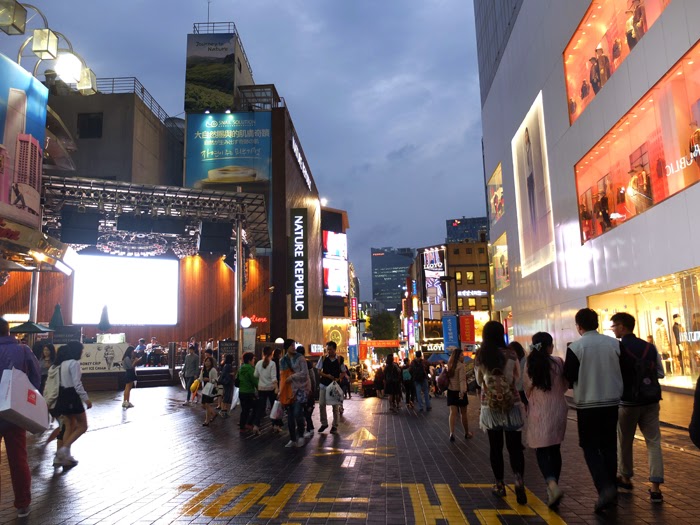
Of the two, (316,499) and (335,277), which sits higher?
(335,277)

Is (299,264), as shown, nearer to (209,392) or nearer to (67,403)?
(209,392)

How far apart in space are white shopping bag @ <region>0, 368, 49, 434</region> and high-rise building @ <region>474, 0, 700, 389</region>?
11029 mm

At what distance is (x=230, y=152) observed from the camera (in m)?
37.2

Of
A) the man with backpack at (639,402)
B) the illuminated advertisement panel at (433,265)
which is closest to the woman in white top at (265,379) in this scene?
the man with backpack at (639,402)

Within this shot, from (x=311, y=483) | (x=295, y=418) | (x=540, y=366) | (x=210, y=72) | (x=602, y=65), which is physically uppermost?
(x=210, y=72)

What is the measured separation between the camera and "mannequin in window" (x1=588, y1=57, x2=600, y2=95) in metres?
15.3

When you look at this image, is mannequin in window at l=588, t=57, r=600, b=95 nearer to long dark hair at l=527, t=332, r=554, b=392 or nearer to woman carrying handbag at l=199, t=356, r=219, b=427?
long dark hair at l=527, t=332, r=554, b=392

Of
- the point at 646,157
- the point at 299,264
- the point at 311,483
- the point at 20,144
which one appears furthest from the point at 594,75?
the point at 299,264

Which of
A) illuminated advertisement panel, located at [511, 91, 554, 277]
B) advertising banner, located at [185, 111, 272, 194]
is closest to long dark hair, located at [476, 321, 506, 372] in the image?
illuminated advertisement panel, located at [511, 91, 554, 277]

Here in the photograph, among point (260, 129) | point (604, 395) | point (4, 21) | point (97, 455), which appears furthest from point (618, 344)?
point (260, 129)

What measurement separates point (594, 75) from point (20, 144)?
16691 mm

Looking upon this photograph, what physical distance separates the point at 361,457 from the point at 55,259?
1390 cm

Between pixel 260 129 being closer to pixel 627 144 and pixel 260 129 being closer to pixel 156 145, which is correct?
pixel 156 145

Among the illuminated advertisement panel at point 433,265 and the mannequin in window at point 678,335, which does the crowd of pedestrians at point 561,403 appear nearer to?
the mannequin in window at point 678,335
